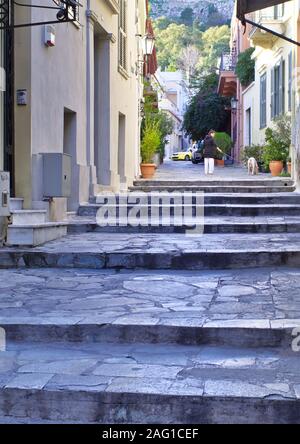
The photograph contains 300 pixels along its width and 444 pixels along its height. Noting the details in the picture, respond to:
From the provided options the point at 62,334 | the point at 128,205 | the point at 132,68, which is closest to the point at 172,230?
the point at 128,205

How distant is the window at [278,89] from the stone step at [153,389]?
15697 mm

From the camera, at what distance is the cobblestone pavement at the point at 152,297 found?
15.3ft

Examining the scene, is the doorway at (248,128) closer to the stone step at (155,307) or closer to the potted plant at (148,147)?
the potted plant at (148,147)

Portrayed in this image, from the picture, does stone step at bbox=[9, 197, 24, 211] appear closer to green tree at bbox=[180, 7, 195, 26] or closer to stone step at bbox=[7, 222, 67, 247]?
stone step at bbox=[7, 222, 67, 247]

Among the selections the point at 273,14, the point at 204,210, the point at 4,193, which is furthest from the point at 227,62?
the point at 4,193

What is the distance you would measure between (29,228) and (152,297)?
2537 mm

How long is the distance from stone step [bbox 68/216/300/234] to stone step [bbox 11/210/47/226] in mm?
973

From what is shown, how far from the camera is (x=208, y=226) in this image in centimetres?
920

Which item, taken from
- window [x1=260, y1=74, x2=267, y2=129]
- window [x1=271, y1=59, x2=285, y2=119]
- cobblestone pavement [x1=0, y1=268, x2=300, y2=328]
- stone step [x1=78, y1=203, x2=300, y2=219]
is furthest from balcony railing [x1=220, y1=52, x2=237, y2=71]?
cobblestone pavement [x1=0, y1=268, x2=300, y2=328]

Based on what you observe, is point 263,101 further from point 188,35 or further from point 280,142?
point 188,35

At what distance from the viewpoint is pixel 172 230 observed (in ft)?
30.5

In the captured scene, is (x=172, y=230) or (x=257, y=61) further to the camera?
(x=257, y=61)
